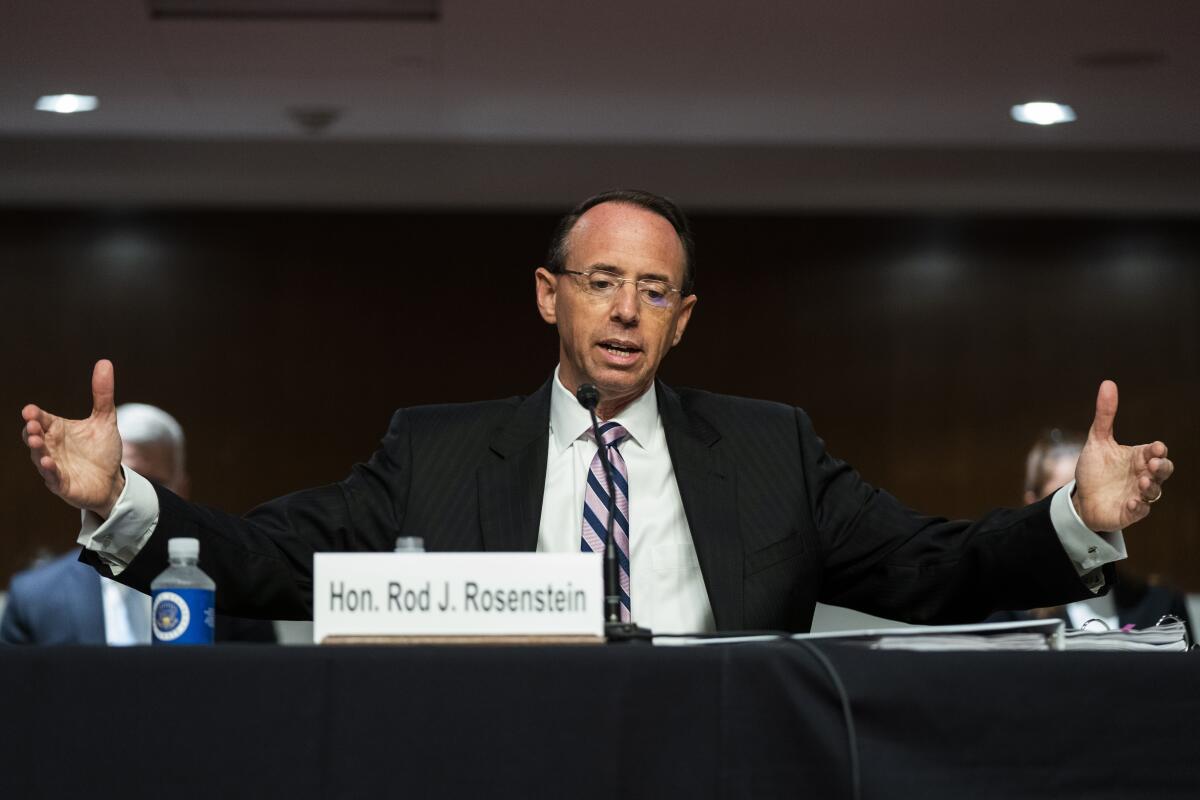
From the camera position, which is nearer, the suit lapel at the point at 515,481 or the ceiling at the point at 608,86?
the suit lapel at the point at 515,481

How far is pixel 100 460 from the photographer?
1854mm

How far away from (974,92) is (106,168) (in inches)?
137

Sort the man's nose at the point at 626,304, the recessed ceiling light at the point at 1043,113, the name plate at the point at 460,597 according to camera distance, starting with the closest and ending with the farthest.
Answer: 1. the name plate at the point at 460,597
2. the man's nose at the point at 626,304
3. the recessed ceiling light at the point at 1043,113

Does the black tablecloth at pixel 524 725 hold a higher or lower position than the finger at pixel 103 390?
lower

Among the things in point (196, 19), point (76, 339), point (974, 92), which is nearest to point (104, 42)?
point (196, 19)

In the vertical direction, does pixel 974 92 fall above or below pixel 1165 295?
above

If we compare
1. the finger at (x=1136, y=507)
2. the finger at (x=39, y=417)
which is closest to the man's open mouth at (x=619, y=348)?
the finger at (x=1136, y=507)

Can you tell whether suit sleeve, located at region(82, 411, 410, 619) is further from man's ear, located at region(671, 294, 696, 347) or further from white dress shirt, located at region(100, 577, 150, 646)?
white dress shirt, located at region(100, 577, 150, 646)

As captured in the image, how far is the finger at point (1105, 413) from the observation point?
197cm

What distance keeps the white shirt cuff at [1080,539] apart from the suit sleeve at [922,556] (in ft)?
0.05

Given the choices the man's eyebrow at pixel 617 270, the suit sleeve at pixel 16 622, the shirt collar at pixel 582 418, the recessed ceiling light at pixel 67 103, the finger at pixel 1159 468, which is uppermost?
the recessed ceiling light at pixel 67 103

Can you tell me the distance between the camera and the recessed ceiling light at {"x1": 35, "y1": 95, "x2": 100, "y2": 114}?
561 centimetres

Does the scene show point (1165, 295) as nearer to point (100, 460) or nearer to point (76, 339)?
point (76, 339)

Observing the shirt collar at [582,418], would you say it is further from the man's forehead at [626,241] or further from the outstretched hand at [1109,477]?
the outstretched hand at [1109,477]
